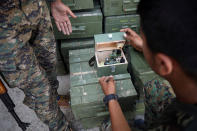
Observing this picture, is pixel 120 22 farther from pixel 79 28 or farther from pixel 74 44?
pixel 74 44

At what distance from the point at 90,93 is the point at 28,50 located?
0.48 metres

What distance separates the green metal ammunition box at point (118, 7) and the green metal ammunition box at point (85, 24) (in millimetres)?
75

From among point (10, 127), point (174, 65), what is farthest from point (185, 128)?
point (10, 127)

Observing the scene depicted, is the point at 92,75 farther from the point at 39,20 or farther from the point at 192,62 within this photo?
the point at 192,62

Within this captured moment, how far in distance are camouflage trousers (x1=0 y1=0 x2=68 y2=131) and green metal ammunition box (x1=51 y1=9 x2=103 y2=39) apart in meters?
0.34

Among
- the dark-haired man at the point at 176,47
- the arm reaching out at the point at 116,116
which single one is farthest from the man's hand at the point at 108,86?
the dark-haired man at the point at 176,47

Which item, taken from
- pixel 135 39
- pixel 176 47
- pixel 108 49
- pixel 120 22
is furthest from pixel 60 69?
pixel 176 47

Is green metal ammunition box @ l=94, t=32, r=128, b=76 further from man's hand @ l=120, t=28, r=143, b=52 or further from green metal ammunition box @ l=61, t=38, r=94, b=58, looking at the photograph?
green metal ammunition box @ l=61, t=38, r=94, b=58

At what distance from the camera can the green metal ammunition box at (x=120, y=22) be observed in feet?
4.42

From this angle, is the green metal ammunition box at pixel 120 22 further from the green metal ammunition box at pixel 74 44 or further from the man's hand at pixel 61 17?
the man's hand at pixel 61 17

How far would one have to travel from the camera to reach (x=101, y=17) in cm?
133

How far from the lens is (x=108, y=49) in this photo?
49.7 inches

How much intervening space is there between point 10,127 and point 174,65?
4.74 feet

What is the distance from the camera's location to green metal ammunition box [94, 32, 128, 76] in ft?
3.72
